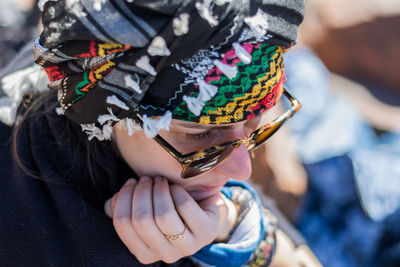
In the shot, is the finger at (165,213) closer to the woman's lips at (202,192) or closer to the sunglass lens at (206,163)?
the sunglass lens at (206,163)

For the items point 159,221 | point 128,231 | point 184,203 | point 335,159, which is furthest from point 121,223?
point 335,159

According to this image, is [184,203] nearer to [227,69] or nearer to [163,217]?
[163,217]

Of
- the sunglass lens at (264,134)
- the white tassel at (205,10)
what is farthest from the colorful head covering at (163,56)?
the sunglass lens at (264,134)

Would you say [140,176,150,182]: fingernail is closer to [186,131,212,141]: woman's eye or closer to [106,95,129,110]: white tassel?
[186,131,212,141]: woman's eye

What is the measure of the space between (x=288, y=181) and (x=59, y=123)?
2059 mm

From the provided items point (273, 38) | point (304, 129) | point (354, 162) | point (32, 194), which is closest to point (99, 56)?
point (273, 38)

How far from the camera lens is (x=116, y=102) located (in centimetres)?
132

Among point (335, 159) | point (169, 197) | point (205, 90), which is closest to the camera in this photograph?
point (205, 90)

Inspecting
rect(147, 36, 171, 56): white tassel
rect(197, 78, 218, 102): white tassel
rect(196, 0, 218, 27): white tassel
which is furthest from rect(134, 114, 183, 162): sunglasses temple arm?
rect(196, 0, 218, 27): white tassel

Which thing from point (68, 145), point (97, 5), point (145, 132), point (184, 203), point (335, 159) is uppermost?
point (97, 5)

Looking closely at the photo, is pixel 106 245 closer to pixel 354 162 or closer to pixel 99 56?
pixel 99 56

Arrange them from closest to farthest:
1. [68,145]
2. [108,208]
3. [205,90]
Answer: [205,90] < [108,208] < [68,145]

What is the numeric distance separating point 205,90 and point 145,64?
0.67ft

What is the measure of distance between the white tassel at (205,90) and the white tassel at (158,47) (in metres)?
0.14
